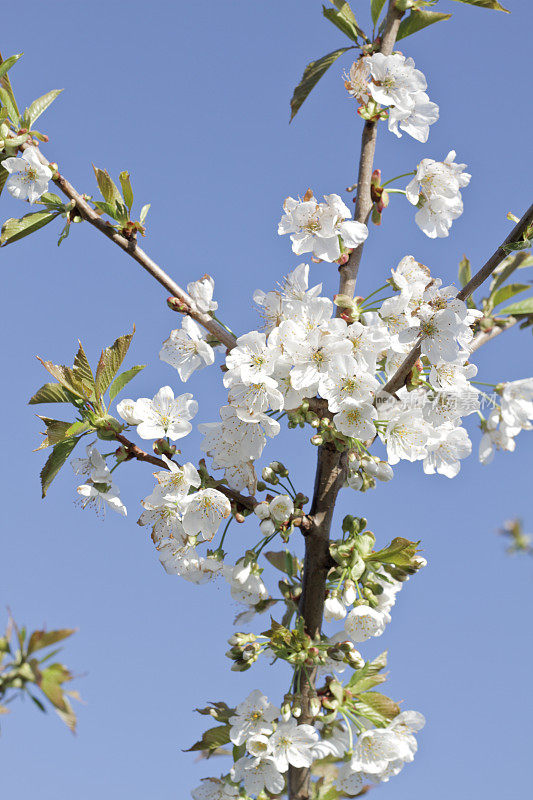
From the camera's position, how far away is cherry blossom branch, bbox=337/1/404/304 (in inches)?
108

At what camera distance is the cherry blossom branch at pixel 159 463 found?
2.63 metres

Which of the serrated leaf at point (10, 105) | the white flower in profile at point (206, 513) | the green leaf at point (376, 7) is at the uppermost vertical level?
the green leaf at point (376, 7)

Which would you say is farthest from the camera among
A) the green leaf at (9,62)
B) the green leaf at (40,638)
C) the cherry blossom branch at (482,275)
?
the green leaf at (9,62)

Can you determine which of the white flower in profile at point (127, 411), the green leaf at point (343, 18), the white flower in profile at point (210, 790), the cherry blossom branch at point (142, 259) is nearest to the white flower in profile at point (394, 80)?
the green leaf at point (343, 18)

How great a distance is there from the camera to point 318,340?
7.63 feet

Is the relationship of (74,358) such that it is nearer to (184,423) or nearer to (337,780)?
(184,423)

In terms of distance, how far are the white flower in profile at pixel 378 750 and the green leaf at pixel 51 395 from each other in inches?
63.2

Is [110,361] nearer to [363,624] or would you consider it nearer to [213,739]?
[363,624]

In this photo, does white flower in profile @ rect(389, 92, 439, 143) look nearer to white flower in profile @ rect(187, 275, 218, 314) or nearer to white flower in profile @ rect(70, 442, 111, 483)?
white flower in profile @ rect(187, 275, 218, 314)

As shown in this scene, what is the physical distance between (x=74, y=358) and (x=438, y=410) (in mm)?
1252

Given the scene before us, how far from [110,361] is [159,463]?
1.30 ft

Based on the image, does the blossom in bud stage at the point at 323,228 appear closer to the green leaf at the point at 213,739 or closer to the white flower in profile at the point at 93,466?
the white flower in profile at the point at 93,466

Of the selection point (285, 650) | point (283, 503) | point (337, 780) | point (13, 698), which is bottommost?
point (13, 698)

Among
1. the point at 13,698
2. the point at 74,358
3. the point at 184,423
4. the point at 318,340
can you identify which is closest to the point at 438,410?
the point at 318,340
